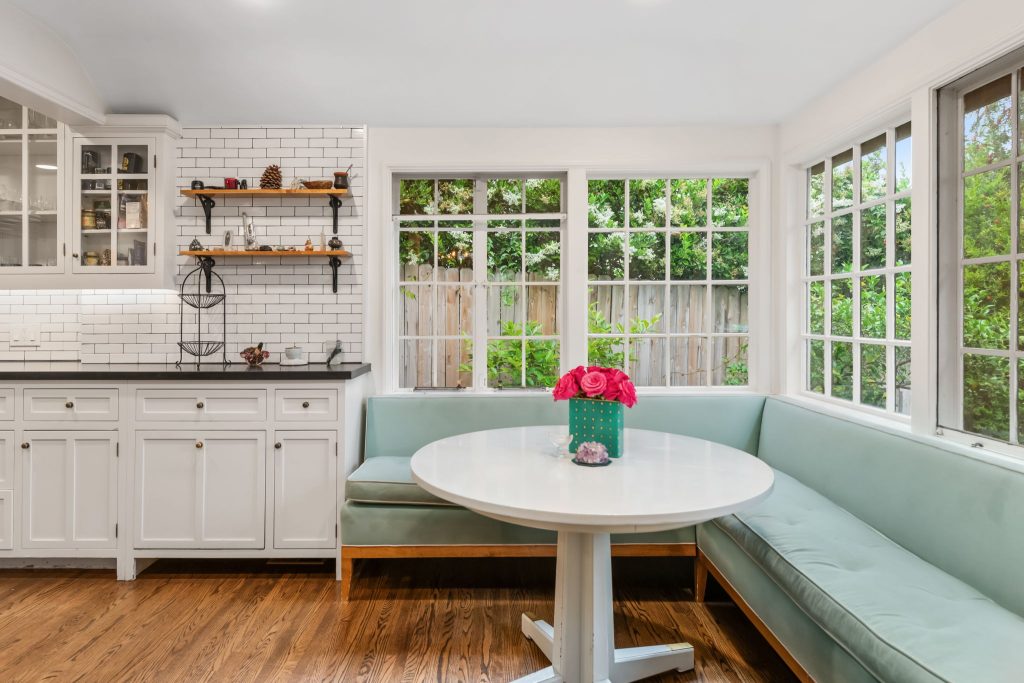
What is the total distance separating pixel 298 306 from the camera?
130 inches

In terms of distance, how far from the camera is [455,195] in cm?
341

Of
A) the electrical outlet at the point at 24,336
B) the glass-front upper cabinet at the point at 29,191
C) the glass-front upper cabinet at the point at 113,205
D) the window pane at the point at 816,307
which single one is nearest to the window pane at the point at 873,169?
the window pane at the point at 816,307

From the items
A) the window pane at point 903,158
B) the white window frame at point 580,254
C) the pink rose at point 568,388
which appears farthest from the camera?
the white window frame at point 580,254

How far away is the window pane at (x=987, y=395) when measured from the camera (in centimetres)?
193

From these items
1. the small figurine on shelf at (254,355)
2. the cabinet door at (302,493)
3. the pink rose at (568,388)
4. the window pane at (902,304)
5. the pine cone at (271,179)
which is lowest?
the cabinet door at (302,493)

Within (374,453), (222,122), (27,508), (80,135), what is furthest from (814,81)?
(27,508)

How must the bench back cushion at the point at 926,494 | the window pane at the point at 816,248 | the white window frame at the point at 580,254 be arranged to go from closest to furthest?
1. the bench back cushion at the point at 926,494
2. the window pane at the point at 816,248
3. the white window frame at the point at 580,254

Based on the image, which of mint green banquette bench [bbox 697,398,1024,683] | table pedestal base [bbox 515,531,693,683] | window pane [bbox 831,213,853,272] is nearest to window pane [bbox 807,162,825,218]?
window pane [bbox 831,213,853,272]

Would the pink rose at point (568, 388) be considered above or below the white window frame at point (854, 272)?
below

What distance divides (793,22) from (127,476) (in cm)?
360

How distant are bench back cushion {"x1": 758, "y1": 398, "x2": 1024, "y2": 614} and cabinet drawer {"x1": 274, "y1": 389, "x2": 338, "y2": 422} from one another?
219 centimetres

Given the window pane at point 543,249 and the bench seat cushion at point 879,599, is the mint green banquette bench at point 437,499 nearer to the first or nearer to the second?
the bench seat cushion at point 879,599

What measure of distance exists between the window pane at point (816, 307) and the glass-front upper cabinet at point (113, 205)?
355 centimetres

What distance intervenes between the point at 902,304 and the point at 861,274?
0.28 metres
